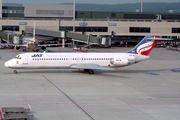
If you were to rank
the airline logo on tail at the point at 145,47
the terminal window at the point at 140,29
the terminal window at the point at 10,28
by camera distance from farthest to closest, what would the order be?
the terminal window at the point at 140,29 < the terminal window at the point at 10,28 < the airline logo on tail at the point at 145,47

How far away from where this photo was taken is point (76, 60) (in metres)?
42.2

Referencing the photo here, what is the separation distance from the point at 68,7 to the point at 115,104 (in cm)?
9927

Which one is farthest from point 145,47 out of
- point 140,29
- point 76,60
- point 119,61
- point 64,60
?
point 140,29

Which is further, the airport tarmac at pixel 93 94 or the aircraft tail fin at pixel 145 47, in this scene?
the aircraft tail fin at pixel 145 47

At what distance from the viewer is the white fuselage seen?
40844mm

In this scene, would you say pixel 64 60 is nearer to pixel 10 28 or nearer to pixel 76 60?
pixel 76 60

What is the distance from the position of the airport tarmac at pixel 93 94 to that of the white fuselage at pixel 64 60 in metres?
1.26

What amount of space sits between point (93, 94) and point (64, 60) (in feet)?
40.9

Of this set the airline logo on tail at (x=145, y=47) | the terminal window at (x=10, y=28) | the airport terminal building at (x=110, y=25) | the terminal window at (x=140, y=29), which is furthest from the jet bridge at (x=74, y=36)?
the airline logo on tail at (x=145, y=47)

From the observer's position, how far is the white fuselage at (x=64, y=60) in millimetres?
40844

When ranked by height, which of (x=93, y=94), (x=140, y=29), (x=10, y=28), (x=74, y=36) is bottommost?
(x=93, y=94)

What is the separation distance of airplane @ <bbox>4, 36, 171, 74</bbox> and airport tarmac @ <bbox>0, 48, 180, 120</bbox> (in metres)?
1.17

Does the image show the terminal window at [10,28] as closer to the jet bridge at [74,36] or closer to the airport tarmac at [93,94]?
the jet bridge at [74,36]

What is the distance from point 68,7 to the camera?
122250 mm
